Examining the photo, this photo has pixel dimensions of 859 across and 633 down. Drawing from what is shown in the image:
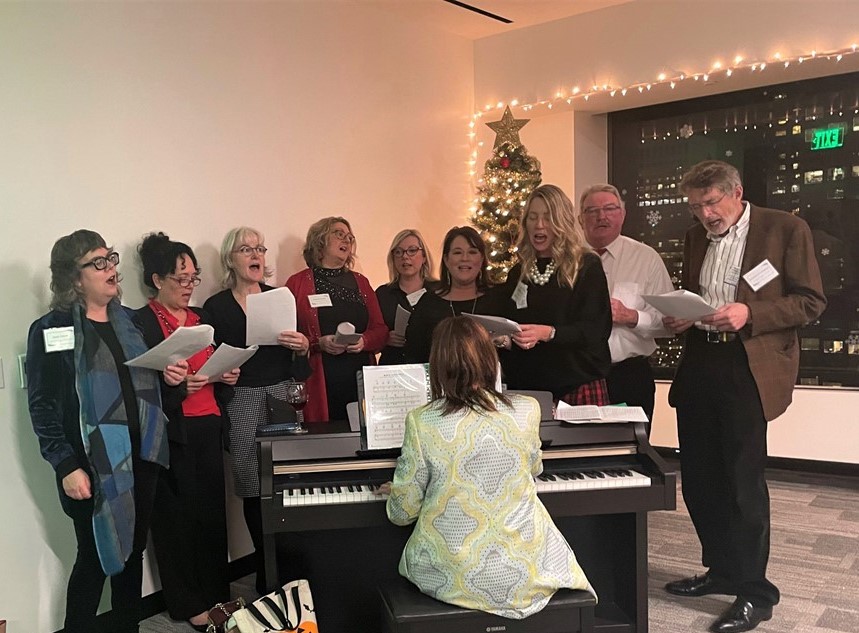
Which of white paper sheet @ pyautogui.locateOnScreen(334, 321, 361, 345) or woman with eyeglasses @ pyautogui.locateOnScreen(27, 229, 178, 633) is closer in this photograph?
woman with eyeglasses @ pyautogui.locateOnScreen(27, 229, 178, 633)

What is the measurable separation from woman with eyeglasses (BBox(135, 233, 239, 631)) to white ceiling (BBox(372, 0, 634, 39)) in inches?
→ 95.8

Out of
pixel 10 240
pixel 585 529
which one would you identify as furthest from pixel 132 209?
pixel 585 529

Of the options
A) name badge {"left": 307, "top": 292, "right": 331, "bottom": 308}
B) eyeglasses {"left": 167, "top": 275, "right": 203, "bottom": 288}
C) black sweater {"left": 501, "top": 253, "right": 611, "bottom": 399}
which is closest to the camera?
black sweater {"left": 501, "top": 253, "right": 611, "bottom": 399}

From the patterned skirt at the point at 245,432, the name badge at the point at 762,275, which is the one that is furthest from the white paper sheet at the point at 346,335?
the name badge at the point at 762,275

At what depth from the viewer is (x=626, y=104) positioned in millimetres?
5305

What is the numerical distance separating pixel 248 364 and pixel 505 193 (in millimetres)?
2225

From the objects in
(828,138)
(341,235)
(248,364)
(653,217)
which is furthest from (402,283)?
(828,138)

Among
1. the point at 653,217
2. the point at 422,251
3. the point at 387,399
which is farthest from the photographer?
the point at 653,217

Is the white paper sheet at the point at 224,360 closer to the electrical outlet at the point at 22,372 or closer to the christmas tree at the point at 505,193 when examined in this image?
the electrical outlet at the point at 22,372

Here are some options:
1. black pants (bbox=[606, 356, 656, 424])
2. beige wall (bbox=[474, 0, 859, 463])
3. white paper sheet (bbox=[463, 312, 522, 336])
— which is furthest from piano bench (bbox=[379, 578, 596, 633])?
beige wall (bbox=[474, 0, 859, 463])

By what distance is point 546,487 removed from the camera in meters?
2.43

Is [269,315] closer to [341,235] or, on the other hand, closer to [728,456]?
[341,235]

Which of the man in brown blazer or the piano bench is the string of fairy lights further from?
the piano bench

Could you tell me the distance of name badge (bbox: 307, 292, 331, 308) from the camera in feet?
11.8
